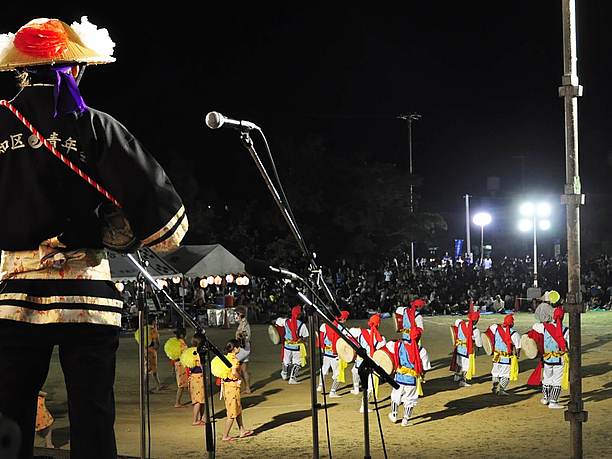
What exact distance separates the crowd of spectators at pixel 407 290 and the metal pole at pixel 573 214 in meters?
18.3

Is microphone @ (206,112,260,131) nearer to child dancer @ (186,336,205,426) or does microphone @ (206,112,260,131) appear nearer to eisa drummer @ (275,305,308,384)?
child dancer @ (186,336,205,426)

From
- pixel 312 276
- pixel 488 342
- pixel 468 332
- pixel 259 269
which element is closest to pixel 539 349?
pixel 488 342

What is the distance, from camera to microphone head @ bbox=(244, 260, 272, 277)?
3.96 meters

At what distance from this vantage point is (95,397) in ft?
8.60

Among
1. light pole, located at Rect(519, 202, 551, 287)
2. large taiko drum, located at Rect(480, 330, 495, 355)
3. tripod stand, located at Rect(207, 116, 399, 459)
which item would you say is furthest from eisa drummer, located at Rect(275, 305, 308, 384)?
light pole, located at Rect(519, 202, 551, 287)

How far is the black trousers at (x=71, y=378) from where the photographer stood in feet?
8.54

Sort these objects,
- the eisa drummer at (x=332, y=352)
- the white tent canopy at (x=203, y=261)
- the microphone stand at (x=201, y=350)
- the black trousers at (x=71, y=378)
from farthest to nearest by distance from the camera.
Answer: the white tent canopy at (x=203, y=261) → the eisa drummer at (x=332, y=352) → the microphone stand at (x=201, y=350) → the black trousers at (x=71, y=378)

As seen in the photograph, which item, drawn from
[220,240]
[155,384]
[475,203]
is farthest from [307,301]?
[475,203]

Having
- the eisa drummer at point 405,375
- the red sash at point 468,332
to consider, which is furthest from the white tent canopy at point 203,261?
the eisa drummer at point 405,375

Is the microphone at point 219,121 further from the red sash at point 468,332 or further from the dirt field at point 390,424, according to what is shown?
the red sash at point 468,332

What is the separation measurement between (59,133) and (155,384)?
44.2ft

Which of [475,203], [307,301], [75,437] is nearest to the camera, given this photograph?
[75,437]

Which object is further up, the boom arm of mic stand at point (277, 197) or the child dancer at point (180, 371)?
the boom arm of mic stand at point (277, 197)

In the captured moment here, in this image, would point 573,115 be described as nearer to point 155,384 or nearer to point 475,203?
point 155,384
